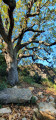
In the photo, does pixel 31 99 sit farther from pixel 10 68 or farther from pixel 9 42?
pixel 9 42

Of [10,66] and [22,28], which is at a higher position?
[22,28]

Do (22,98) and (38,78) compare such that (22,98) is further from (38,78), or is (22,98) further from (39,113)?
(38,78)

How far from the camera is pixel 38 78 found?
9.27m

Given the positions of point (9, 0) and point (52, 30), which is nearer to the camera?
point (9, 0)

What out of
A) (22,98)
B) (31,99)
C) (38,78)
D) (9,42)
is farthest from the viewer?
(38,78)

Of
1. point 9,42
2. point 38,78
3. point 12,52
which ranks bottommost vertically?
point 38,78

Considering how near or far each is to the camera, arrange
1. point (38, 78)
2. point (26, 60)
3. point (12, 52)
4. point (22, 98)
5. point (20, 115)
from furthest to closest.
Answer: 1. point (26, 60)
2. point (38, 78)
3. point (12, 52)
4. point (22, 98)
5. point (20, 115)

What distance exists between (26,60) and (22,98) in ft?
31.1

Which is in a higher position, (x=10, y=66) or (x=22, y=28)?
(x=22, y=28)

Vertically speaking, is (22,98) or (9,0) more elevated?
(9,0)

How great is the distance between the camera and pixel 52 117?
316 centimetres

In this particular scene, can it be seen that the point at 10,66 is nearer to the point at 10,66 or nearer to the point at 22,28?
the point at 10,66

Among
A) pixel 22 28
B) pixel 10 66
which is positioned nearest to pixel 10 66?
pixel 10 66

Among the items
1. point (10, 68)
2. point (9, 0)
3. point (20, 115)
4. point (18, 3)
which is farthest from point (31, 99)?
point (18, 3)
